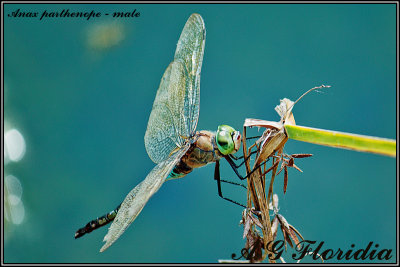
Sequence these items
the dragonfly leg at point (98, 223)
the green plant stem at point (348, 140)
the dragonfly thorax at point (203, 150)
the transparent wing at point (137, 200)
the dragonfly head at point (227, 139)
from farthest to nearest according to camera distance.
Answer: the dragonfly leg at point (98, 223) < the dragonfly thorax at point (203, 150) < the dragonfly head at point (227, 139) < the transparent wing at point (137, 200) < the green plant stem at point (348, 140)

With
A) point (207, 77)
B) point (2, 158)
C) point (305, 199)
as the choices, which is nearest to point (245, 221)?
point (305, 199)

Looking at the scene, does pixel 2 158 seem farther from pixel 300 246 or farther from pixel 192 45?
pixel 300 246

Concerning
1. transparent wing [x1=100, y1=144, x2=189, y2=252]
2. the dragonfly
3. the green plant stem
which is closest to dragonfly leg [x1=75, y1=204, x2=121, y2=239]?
the dragonfly

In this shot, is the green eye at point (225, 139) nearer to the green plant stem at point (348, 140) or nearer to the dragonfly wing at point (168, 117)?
the dragonfly wing at point (168, 117)

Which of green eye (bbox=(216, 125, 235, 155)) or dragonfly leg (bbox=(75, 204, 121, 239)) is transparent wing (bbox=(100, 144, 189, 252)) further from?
dragonfly leg (bbox=(75, 204, 121, 239))

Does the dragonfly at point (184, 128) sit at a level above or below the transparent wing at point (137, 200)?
above

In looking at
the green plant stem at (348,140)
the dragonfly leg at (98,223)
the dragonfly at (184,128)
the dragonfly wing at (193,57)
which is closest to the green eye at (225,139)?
the dragonfly at (184,128)

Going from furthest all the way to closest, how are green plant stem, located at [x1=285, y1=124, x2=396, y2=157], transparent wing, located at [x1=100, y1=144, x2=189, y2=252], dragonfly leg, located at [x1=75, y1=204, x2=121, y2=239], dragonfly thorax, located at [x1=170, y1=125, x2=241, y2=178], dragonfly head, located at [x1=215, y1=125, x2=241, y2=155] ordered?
dragonfly leg, located at [x1=75, y1=204, x2=121, y2=239]
dragonfly thorax, located at [x1=170, y1=125, x2=241, y2=178]
dragonfly head, located at [x1=215, y1=125, x2=241, y2=155]
transparent wing, located at [x1=100, y1=144, x2=189, y2=252]
green plant stem, located at [x1=285, y1=124, x2=396, y2=157]
